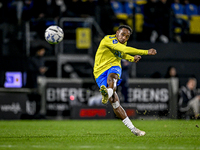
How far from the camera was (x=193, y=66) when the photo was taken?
1489 centimetres

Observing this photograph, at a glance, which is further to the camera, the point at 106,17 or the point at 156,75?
the point at 106,17

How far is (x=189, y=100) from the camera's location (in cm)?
1388

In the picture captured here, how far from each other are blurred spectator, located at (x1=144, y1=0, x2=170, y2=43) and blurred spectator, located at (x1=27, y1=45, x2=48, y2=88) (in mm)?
4188

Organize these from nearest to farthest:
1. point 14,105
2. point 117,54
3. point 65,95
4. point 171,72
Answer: point 117,54
point 14,105
point 65,95
point 171,72

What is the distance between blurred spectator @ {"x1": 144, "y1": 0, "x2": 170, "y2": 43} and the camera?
1469 cm

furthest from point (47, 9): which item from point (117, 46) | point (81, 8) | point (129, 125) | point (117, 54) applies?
point (129, 125)

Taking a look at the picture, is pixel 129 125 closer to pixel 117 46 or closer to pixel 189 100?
pixel 117 46

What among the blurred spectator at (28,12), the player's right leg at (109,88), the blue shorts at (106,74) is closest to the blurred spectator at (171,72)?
the blurred spectator at (28,12)

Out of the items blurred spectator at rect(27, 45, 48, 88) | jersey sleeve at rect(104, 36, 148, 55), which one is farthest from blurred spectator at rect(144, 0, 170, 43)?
jersey sleeve at rect(104, 36, 148, 55)

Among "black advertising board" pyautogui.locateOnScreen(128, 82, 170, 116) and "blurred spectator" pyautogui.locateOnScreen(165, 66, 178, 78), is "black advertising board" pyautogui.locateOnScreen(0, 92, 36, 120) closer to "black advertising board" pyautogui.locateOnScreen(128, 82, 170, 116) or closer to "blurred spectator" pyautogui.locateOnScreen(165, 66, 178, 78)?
"black advertising board" pyautogui.locateOnScreen(128, 82, 170, 116)

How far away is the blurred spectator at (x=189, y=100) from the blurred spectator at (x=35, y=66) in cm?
507

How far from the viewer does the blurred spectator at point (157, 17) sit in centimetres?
1469

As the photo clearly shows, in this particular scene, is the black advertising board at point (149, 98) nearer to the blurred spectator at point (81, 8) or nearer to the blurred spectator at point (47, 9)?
the blurred spectator at point (81, 8)

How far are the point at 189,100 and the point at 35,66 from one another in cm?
573
